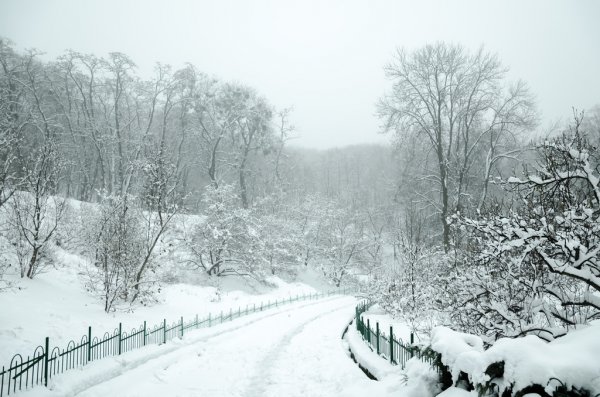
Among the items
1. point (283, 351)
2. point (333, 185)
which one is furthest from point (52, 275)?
point (333, 185)

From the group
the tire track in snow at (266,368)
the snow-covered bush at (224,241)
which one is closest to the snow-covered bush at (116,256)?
the tire track in snow at (266,368)

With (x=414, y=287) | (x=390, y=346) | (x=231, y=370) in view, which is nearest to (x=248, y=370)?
(x=231, y=370)

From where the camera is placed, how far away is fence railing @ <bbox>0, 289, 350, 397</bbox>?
8453 mm

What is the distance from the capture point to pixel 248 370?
11203 mm

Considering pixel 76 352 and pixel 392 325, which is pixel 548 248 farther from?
pixel 76 352

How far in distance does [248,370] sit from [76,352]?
5.61 metres

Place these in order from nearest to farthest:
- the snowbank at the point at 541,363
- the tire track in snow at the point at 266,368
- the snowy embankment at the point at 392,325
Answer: the snowbank at the point at 541,363 → the tire track in snow at the point at 266,368 → the snowy embankment at the point at 392,325

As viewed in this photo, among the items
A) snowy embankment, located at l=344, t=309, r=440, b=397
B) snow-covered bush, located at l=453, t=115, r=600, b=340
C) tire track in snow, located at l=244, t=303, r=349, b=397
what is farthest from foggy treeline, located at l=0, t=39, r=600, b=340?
tire track in snow, located at l=244, t=303, r=349, b=397

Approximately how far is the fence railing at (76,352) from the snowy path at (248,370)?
44.8 inches

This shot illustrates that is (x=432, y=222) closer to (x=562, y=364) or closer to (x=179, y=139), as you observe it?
(x=562, y=364)

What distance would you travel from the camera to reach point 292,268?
130 ft

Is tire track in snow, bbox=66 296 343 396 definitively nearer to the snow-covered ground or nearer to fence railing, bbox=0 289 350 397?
the snow-covered ground

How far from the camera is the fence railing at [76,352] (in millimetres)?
8453

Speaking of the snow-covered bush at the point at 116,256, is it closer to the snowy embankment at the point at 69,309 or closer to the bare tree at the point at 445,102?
the snowy embankment at the point at 69,309
